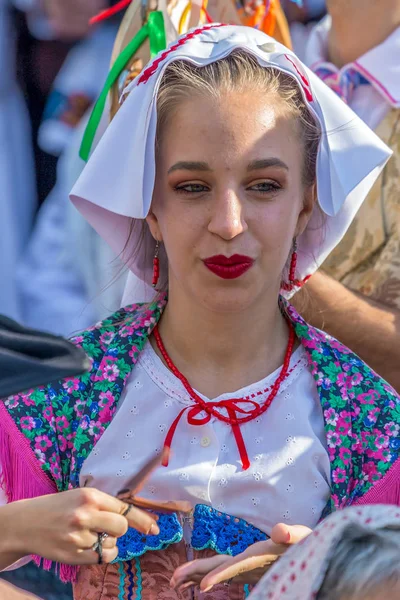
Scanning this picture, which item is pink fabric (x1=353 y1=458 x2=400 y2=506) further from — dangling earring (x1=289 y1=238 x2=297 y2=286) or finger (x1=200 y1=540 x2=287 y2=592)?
dangling earring (x1=289 y1=238 x2=297 y2=286)

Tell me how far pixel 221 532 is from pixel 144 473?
19 centimetres

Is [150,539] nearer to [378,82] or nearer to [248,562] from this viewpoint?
[248,562]

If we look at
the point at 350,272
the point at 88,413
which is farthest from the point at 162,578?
the point at 350,272

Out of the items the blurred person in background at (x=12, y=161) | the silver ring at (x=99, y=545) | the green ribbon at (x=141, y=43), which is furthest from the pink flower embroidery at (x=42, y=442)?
the blurred person in background at (x=12, y=161)

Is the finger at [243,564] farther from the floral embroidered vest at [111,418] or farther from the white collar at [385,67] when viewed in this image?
the white collar at [385,67]

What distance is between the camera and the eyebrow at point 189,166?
1.77 metres

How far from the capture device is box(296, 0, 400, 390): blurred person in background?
2.44 meters

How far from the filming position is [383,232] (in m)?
2.55

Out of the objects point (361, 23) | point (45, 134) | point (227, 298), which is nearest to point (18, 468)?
point (227, 298)

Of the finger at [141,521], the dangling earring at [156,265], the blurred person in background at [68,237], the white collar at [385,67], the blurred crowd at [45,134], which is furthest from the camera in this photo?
the blurred crowd at [45,134]

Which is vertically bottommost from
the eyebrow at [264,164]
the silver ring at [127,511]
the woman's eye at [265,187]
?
the silver ring at [127,511]

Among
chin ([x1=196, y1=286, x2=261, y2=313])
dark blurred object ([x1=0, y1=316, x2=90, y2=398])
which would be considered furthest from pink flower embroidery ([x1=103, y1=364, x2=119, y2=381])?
dark blurred object ([x1=0, y1=316, x2=90, y2=398])

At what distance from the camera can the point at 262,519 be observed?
1.78 metres

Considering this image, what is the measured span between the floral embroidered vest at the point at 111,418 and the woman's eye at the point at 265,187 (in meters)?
0.35
